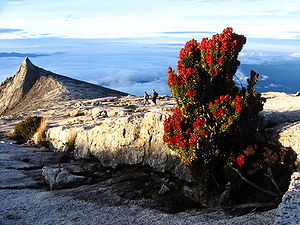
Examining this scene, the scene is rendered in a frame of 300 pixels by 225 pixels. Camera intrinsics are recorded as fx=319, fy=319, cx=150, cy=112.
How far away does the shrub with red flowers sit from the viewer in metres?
7.48

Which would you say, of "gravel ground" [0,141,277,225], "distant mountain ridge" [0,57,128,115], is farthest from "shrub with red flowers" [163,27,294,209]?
"distant mountain ridge" [0,57,128,115]

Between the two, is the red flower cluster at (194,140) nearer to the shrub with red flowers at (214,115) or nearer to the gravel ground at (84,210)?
the shrub with red flowers at (214,115)

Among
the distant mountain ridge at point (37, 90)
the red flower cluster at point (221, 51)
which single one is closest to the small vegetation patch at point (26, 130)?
the red flower cluster at point (221, 51)

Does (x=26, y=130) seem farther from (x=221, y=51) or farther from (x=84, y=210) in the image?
(x=221, y=51)

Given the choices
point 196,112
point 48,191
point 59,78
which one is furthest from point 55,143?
point 59,78

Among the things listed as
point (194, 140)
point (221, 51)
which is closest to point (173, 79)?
point (221, 51)

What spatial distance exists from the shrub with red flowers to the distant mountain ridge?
92.0ft

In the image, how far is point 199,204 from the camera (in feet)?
25.8

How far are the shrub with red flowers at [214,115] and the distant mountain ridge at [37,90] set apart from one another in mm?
28055

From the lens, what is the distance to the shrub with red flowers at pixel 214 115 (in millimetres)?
7484

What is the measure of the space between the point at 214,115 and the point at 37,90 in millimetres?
36298

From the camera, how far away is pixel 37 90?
40188 mm

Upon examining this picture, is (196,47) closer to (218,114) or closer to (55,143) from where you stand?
(218,114)

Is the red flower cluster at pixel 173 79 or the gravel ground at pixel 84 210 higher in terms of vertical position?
the red flower cluster at pixel 173 79
